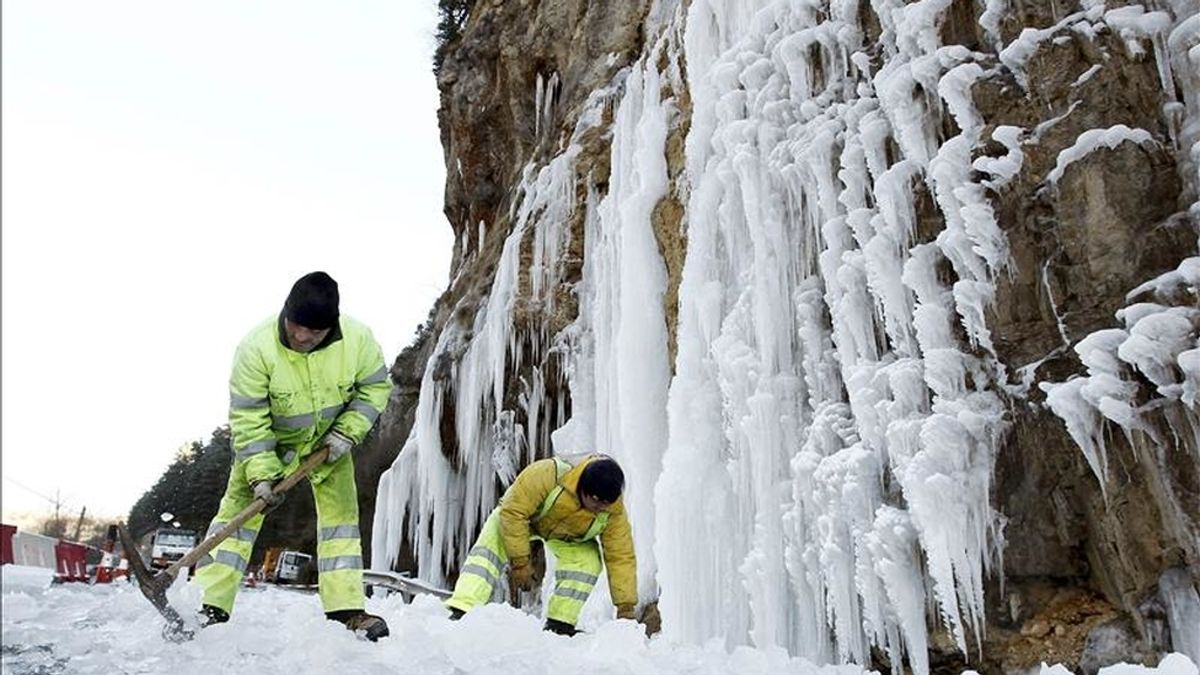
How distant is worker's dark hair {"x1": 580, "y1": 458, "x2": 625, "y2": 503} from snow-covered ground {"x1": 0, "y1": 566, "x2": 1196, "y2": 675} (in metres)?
0.56

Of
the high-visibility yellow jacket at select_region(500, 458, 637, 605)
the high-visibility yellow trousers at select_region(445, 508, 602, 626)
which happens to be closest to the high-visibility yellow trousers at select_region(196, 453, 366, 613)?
the high-visibility yellow trousers at select_region(445, 508, 602, 626)

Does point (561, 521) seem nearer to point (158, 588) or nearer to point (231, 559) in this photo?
point (231, 559)

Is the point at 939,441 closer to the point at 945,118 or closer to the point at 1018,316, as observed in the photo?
the point at 1018,316

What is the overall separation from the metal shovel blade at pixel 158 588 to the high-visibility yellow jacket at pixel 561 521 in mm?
1443

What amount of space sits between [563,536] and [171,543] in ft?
60.6

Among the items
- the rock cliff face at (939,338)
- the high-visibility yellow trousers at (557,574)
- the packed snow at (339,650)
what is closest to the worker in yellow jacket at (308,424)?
the packed snow at (339,650)

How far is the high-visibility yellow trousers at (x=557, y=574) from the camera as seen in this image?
13.8 ft

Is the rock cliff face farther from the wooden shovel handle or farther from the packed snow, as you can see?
the wooden shovel handle

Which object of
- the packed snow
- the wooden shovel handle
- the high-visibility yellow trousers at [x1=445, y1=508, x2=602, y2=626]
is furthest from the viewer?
the high-visibility yellow trousers at [x1=445, y1=508, x2=602, y2=626]

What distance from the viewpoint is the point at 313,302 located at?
3295 mm

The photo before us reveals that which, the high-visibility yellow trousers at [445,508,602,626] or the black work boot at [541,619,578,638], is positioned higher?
the high-visibility yellow trousers at [445,508,602,626]

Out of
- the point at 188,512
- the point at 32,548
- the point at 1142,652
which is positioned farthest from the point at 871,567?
the point at 188,512

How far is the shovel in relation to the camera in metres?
3.24

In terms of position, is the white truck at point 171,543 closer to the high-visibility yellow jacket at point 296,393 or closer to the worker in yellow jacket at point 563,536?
the worker in yellow jacket at point 563,536
